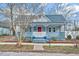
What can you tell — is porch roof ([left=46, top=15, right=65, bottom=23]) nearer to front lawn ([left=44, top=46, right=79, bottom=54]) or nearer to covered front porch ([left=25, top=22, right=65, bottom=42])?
covered front porch ([left=25, top=22, right=65, bottom=42])

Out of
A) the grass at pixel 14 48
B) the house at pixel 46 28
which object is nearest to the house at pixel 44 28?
the house at pixel 46 28

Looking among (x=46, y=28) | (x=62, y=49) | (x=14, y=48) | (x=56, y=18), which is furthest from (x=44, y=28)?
(x=14, y=48)

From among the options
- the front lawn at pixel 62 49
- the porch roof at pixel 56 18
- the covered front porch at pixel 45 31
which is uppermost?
the porch roof at pixel 56 18

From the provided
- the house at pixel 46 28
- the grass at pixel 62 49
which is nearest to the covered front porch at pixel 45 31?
the house at pixel 46 28

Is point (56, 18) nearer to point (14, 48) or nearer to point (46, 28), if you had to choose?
point (46, 28)

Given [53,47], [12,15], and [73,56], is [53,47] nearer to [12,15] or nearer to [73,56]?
[73,56]

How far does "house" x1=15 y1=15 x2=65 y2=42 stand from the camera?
4922 mm

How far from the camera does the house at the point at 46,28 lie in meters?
4.92

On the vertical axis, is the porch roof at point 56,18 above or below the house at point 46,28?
above

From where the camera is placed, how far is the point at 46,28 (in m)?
4.94

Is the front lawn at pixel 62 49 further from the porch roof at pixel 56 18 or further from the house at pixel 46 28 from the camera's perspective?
the porch roof at pixel 56 18

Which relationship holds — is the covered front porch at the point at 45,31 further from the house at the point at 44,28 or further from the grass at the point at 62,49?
the grass at the point at 62,49

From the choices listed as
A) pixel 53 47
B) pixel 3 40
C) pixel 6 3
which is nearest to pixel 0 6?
pixel 6 3

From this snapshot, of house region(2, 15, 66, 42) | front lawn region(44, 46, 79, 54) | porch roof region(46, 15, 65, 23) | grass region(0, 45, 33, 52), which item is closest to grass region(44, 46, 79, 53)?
front lawn region(44, 46, 79, 54)
